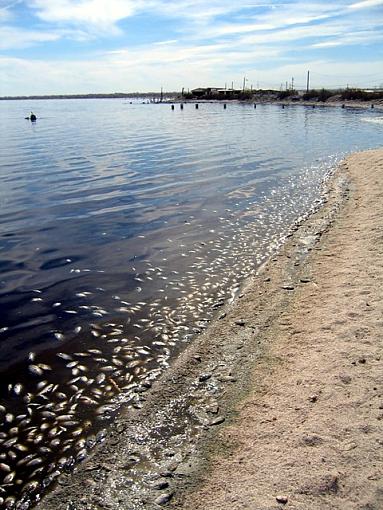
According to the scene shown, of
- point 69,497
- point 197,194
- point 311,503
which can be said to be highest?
point 197,194

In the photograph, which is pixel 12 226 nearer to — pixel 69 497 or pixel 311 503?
pixel 69 497

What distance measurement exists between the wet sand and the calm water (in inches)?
19.5

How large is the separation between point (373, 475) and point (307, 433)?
91cm

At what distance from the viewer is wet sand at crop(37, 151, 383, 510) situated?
4.39m

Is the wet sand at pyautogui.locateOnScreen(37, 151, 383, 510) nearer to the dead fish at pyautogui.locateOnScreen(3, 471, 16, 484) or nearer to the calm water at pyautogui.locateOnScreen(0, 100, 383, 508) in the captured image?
the calm water at pyautogui.locateOnScreen(0, 100, 383, 508)

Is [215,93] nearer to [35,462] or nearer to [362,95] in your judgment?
[362,95]

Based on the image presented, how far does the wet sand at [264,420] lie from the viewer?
14.4 feet

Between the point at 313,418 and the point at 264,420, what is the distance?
2.11ft

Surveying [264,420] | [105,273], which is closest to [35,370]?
[264,420]

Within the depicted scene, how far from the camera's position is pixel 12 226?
51.0 ft

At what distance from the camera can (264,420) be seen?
5492mm

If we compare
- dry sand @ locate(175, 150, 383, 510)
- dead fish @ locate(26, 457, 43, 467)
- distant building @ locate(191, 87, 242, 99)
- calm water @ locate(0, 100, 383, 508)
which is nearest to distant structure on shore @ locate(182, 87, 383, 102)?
distant building @ locate(191, 87, 242, 99)

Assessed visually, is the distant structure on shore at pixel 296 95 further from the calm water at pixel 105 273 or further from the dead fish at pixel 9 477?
the dead fish at pixel 9 477

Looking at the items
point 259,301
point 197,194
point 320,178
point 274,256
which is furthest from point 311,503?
point 320,178
